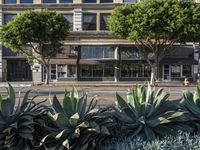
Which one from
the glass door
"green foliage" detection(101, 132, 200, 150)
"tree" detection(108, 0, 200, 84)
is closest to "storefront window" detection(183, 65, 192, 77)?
the glass door

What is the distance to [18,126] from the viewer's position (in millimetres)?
4656

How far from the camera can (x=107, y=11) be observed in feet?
148

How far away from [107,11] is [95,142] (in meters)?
41.8

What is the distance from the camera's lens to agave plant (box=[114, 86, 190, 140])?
4.83 meters

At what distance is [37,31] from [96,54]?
11.1 m

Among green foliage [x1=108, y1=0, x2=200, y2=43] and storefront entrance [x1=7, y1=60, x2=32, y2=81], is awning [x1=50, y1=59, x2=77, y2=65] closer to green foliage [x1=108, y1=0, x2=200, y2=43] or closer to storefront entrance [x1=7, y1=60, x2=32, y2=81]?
storefront entrance [x1=7, y1=60, x2=32, y2=81]

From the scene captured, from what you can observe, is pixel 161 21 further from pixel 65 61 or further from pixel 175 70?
pixel 65 61

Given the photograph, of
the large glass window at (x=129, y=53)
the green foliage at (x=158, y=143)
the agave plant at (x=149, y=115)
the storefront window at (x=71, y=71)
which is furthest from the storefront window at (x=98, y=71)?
the green foliage at (x=158, y=143)

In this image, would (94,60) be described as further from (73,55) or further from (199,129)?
(199,129)

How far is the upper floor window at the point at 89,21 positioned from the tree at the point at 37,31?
7.82 meters

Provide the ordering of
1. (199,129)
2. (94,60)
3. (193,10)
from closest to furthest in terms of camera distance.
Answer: (199,129) → (193,10) → (94,60)

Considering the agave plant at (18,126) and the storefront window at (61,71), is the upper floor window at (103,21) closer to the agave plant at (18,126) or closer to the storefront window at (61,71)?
the storefront window at (61,71)

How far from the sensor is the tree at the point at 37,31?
117 ft

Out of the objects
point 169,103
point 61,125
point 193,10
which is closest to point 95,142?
point 61,125
